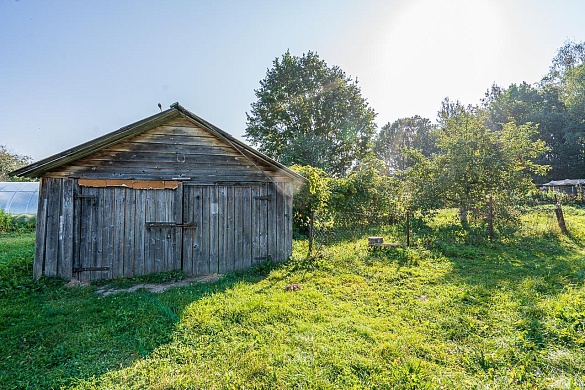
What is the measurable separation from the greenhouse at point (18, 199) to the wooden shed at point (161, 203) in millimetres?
12853

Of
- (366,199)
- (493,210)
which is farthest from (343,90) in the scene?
(493,210)

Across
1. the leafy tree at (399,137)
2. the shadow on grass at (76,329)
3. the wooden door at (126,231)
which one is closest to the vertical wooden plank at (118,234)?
the wooden door at (126,231)

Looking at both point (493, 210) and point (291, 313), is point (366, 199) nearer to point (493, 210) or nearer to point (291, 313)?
point (493, 210)

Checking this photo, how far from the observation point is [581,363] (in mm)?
3041

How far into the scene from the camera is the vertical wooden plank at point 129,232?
639 centimetres

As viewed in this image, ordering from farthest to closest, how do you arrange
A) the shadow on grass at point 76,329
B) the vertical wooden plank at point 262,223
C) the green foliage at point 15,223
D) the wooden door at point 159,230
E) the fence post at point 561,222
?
1. the green foliage at point 15,223
2. the fence post at point 561,222
3. the vertical wooden plank at point 262,223
4. the wooden door at point 159,230
5. the shadow on grass at point 76,329

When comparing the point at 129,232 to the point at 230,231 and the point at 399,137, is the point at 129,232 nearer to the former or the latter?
the point at 230,231

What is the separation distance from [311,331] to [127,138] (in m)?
5.81

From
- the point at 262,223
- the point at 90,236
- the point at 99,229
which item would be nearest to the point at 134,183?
the point at 99,229

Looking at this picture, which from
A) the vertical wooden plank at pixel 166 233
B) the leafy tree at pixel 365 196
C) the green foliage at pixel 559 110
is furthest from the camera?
the green foliage at pixel 559 110

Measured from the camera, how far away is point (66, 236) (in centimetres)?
609

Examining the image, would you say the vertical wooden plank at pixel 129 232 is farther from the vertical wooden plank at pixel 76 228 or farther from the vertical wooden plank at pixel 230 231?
the vertical wooden plank at pixel 230 231

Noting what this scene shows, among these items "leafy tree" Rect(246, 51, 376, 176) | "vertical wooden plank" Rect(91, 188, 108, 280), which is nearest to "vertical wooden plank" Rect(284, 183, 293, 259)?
"vertical wooden plank" Rect(91, 188, 108, 280)

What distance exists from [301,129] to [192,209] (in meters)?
21.2
